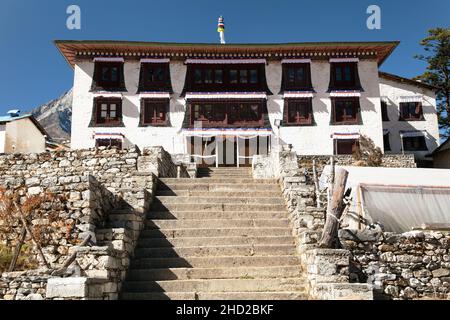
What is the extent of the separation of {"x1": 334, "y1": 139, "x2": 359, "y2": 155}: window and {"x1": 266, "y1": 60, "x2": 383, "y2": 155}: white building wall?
416mm

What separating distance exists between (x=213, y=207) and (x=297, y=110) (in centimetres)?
Result: 2095

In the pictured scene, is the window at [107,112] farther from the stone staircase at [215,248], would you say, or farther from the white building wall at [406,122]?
the white building wall at [406,122]

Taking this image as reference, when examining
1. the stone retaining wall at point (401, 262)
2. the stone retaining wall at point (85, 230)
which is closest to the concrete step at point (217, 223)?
the stone retaining wall at point (85, 230)

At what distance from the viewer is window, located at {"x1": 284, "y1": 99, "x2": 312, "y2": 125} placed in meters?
31.7

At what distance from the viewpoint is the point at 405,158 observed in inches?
1126

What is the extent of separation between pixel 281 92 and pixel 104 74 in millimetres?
12736

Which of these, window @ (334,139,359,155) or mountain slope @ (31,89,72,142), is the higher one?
mountain slope @ (31,89,72,142)

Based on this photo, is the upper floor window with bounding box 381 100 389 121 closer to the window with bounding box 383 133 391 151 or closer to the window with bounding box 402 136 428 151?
the window with bounding box 383 133 391 151

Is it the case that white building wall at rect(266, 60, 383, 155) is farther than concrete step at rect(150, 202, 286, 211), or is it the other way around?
white building wall at rect(266, 60, 383, 155)

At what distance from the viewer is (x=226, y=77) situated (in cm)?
3238

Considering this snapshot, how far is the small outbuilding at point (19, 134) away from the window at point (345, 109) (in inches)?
880

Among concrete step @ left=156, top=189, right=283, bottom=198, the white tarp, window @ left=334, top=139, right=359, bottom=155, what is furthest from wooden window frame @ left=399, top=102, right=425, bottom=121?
concrete step @ left=156, top=189, right=283, bottom=198

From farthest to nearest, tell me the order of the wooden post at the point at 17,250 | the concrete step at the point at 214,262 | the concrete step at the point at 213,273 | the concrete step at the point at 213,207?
the concrete step at the point at 213,207, the concrete step at the point at 214,262, the concrete step at the point at 213,273, the wooden post at the point at 17,250

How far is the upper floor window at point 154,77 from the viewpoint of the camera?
105 ft
